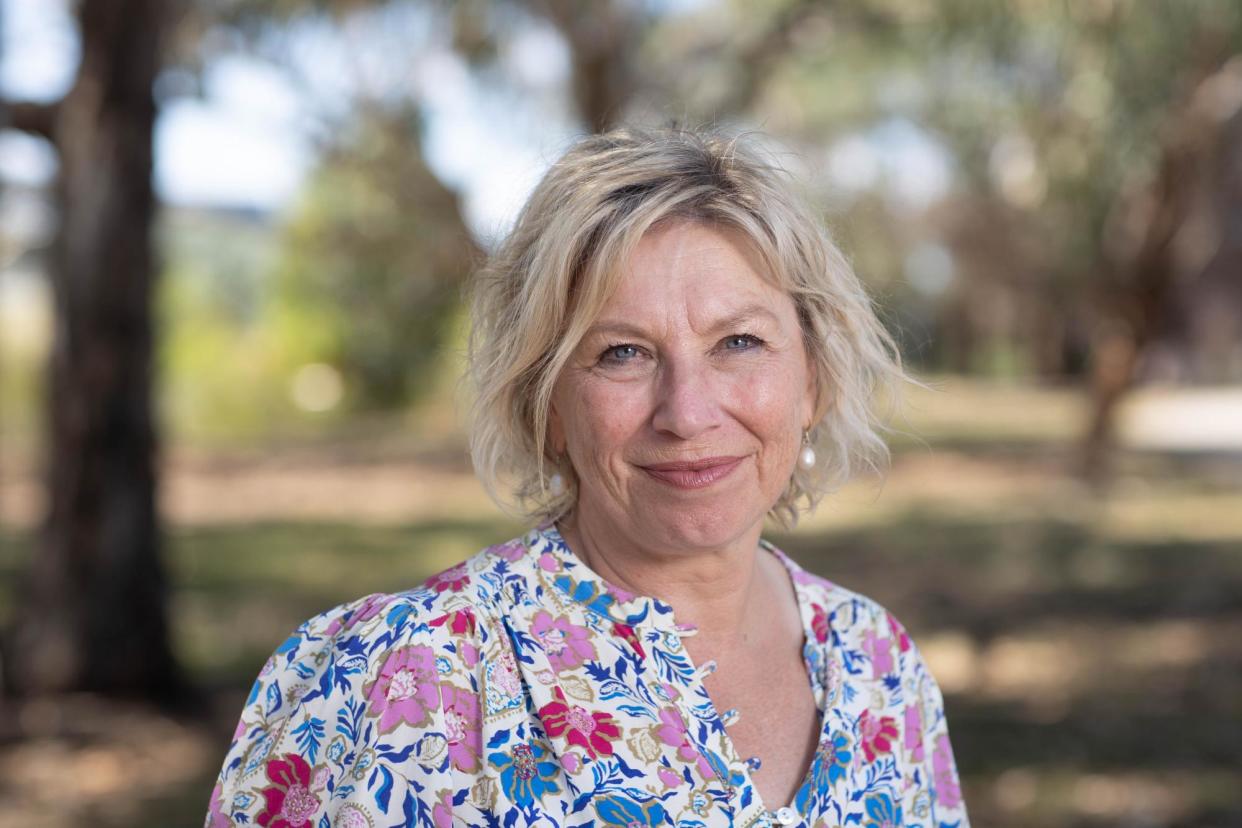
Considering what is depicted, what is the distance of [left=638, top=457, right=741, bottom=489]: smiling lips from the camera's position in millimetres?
1804

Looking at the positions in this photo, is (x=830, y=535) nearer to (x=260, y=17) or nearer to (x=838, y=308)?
(x=260, y=17)

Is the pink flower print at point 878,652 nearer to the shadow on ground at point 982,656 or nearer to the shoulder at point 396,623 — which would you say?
the shoulder at point 396,623

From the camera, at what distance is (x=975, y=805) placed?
199 inches

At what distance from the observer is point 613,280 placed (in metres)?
1.77

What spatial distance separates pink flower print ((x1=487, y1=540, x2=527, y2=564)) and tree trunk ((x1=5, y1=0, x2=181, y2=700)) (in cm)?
453

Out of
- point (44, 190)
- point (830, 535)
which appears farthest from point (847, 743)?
point (830, 535)

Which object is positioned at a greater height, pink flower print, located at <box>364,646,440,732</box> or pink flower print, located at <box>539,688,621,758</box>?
pink flower print, located at <box>364,646,440,732</box>

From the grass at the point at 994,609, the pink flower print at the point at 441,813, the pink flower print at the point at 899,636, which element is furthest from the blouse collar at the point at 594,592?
the grass at the point at 994,609

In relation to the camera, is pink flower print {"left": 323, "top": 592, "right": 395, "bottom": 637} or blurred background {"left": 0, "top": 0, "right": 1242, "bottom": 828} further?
blurred background {"left": 0, "top": 0, "right": 1242, "bottom": 828}

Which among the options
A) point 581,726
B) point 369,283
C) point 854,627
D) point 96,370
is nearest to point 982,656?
point 96,370

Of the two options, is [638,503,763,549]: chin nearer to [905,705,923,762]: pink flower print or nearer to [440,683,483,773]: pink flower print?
[440,683,483,773]: pink flower print

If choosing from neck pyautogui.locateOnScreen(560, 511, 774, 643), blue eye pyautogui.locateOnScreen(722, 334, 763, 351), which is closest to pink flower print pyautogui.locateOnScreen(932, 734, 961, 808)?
neck pyautogui.locateOnScreen(560, 511, 774, 643)

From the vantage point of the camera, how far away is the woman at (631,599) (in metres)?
1.63

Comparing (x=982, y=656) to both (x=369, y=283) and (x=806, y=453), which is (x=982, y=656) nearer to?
(x=806, y=453)
